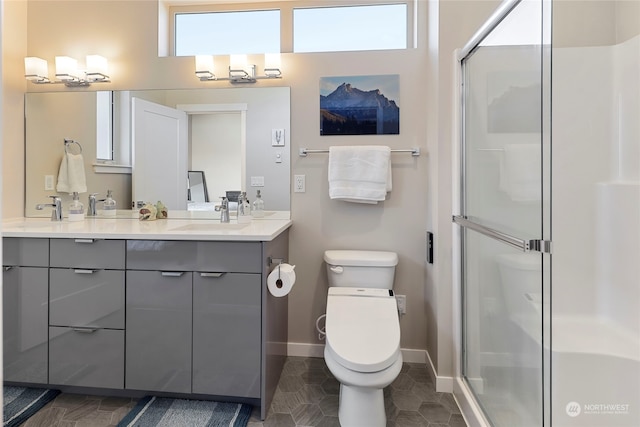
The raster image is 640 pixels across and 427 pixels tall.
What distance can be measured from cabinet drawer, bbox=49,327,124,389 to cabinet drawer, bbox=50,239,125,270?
0.32 metres

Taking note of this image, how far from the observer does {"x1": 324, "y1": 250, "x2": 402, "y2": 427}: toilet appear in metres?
1.55

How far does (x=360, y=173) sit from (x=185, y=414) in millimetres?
1511

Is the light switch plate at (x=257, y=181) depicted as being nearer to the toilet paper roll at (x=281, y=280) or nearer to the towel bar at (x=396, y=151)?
the towel bar at (x=396, y=151)

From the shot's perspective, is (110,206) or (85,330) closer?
(85,330)

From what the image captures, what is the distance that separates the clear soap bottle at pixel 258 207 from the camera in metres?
2.40

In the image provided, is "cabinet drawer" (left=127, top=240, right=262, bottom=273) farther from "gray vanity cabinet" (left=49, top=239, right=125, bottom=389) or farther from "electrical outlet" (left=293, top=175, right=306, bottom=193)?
"electrical outlet" (left=293, top=175, right=306, bottom=193)

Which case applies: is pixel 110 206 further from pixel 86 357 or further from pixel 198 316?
pixel 198 316

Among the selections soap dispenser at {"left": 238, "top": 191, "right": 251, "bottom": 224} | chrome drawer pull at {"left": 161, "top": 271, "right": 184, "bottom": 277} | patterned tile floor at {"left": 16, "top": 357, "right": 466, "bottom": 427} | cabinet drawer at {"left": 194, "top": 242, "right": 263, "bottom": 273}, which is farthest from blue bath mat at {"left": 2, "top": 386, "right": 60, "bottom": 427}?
soap dispenser at {"left": 238, "top": 191, "right": 251, "bottom": 224}

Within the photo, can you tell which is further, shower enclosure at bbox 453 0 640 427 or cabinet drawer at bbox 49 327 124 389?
cabinet drawer at bbox 49 327 124 389

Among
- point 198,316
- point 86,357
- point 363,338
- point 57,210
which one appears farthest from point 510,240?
point 57,210

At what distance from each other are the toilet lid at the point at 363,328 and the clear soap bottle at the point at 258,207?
687 mm

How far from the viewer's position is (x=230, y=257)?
1780 mm

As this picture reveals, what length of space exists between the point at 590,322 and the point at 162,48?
2.96 m

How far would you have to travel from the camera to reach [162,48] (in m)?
2.49
